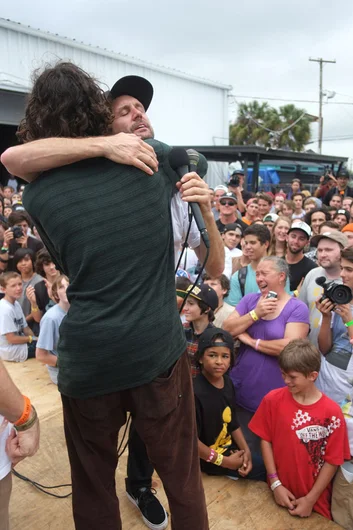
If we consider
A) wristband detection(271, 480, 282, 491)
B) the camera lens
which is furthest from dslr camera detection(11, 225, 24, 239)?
wristband detection(271, 480, 282, 491)

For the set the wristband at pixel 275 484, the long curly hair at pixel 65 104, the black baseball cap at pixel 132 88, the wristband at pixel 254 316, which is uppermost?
the black baseball cap at pixel 132 88

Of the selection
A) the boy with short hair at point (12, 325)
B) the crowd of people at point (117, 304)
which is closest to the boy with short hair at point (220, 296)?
the crowd of people at point (117, 304)

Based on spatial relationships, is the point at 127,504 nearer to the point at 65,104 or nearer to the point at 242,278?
the point at 65,104

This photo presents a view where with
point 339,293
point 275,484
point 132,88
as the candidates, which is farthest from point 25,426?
point 339,293

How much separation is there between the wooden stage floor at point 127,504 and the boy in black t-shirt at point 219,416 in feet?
0.31

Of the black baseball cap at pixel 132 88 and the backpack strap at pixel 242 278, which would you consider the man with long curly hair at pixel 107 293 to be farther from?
the backpack strap at pixel 242 278

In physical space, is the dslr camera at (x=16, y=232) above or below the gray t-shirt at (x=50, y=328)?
above

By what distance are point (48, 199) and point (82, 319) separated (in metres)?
0.37

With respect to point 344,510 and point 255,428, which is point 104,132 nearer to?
point 255,428

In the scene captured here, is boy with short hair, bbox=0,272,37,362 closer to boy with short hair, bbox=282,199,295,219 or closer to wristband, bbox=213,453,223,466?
wristband, bbox=213,453,223,466

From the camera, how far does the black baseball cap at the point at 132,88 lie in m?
1.56

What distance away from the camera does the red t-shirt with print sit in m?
2.53

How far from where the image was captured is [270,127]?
35.2m

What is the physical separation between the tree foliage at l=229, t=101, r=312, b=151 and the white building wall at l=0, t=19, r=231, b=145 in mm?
12881
